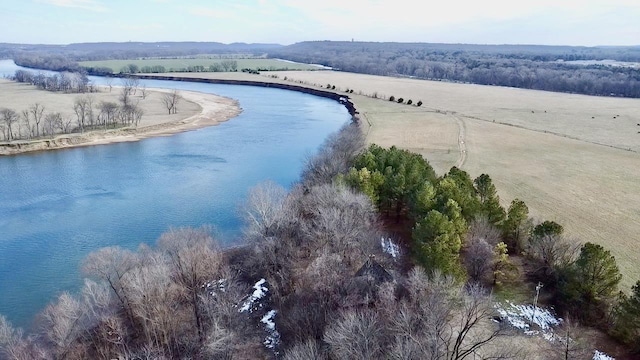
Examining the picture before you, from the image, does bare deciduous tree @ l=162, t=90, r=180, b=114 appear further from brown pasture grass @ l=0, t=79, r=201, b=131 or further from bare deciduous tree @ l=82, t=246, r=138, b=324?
bare deciduous tree @ l=82, t=246, r=138, b=324

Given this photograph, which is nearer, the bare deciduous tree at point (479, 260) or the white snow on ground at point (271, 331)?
the white snow on ground at point (271, 331)

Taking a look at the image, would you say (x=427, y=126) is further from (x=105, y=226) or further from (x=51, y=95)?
(x=51, y=95)

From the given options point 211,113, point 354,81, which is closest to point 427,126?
point 211,113

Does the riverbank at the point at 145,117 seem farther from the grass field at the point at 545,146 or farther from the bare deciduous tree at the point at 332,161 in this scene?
the bare deciduous tree at the point at 332,161

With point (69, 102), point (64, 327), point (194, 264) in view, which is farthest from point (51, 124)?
point (64, 327)

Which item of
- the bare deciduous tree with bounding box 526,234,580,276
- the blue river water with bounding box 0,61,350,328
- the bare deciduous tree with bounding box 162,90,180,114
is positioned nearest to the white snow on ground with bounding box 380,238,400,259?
the bare deciduous tree with bounding box 526,234,580,276

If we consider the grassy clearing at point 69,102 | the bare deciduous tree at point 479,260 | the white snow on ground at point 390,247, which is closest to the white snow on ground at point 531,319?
the bare deciduous tree at point 479,260

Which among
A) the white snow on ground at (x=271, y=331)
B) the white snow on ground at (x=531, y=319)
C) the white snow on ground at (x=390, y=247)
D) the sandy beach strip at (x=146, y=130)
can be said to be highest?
the sandy beach strip at (x=146, y=130)
